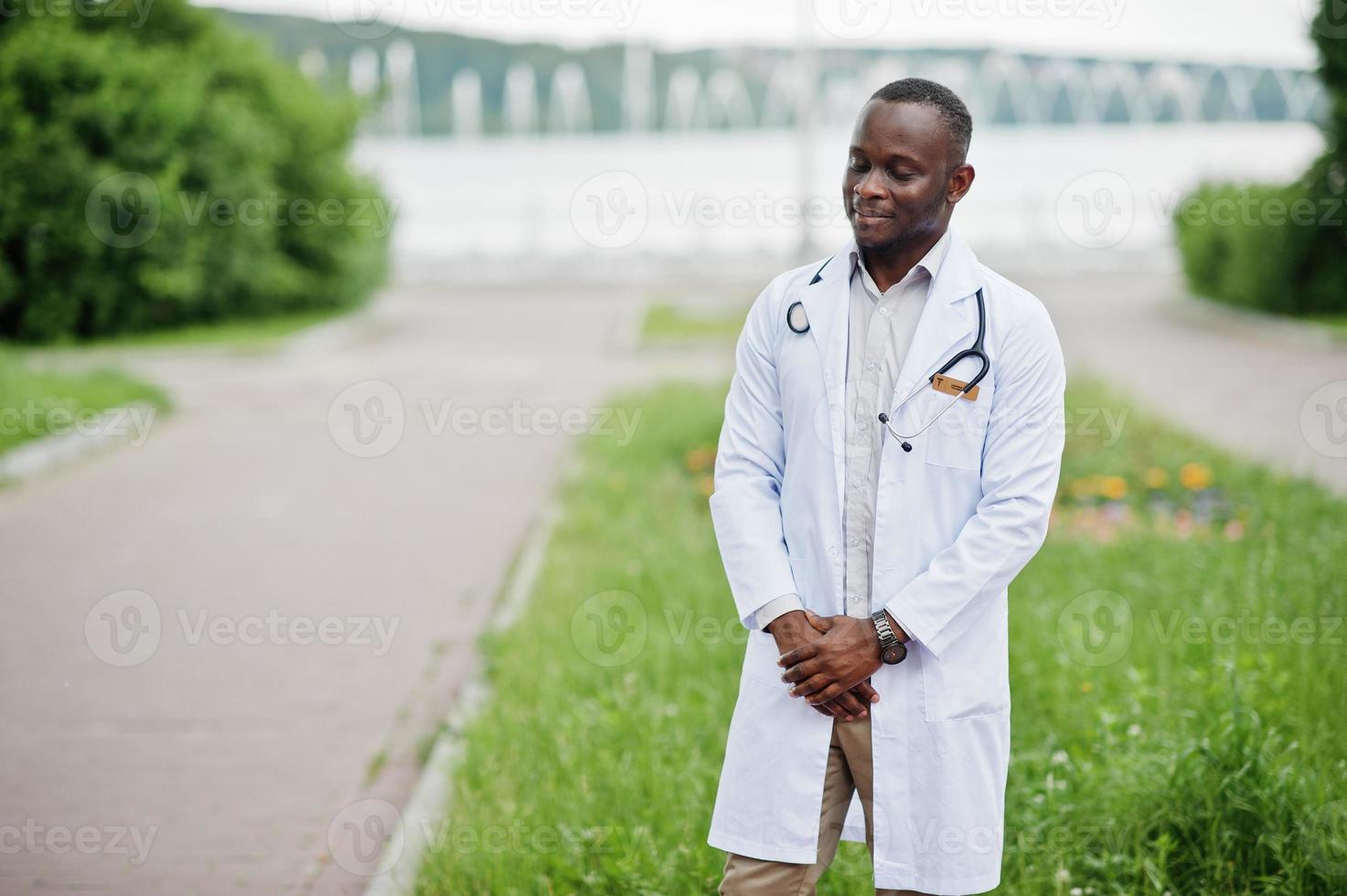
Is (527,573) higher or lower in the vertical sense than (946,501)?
lower

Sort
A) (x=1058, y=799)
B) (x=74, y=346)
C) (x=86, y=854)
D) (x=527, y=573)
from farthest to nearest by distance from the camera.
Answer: (x=74, y=346), (x=527, y=573), (x=86, y=854), (x=1058, y=799)

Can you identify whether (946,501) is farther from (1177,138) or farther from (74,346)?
(1177,138)

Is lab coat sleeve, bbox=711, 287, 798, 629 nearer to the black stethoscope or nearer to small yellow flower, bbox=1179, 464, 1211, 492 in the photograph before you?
the black stethoscope

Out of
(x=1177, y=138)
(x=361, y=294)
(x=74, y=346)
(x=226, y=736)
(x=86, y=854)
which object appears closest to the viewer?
(x=86, y=854)

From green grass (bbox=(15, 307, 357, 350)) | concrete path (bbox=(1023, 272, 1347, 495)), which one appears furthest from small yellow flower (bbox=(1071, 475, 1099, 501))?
green grass (bbox=(15, 307, 357, 350))

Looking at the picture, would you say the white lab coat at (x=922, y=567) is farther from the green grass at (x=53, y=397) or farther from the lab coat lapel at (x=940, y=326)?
the green grass at (x=53, y=397)

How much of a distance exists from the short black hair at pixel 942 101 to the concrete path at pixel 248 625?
2.99 metres

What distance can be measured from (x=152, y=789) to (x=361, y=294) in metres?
19.7

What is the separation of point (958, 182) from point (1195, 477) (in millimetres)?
5898

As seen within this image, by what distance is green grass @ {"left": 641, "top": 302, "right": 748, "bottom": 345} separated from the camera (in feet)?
62.1

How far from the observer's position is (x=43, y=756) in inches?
209

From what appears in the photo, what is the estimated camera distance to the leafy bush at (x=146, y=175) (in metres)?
17.5

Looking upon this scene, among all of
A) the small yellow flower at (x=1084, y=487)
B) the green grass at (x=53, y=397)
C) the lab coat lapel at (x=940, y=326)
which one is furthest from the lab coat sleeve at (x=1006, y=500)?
the green grass at (x=53, y=397)

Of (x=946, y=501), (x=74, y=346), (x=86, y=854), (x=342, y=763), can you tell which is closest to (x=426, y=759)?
(x=342, y=763)
